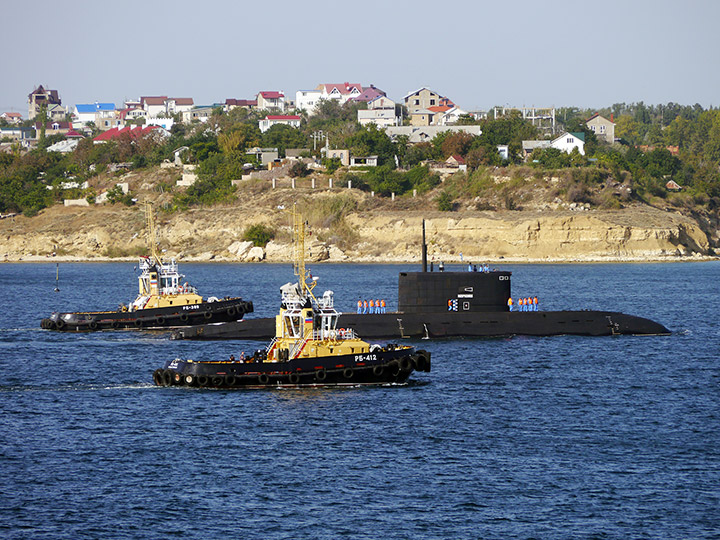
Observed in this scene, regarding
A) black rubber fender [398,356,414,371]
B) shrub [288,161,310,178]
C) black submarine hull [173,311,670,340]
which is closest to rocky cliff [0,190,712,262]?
shrub [288,161,310,178]

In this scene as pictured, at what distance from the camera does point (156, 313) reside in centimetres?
6662

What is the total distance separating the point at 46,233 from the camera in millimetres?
158125

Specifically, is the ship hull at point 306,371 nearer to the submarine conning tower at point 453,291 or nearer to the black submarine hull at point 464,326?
the black submarine hull at point 464,326

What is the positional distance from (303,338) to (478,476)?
13.6 meters

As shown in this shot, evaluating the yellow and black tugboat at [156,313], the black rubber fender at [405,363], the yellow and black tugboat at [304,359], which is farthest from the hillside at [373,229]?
the yellow and black tugboat at [304,359]

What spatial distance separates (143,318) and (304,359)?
27095mm

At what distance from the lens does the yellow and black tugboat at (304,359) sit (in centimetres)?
4241

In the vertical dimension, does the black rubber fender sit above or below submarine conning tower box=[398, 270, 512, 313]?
below

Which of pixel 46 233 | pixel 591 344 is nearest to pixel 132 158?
pixel 46 233

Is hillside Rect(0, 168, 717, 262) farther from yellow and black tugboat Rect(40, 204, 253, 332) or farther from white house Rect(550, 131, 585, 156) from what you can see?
yellow and black tugboat Rect(40, 204, 253, 332)

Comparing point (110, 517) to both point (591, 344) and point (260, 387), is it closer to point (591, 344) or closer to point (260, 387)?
point (260, 387)

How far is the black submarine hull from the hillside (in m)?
71.5

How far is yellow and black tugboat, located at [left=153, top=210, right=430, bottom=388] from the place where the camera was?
42.4 m

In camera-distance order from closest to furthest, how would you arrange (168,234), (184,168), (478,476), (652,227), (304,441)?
(478,476) → (304,441) → (652,227) → (168,234) → (184,168)
